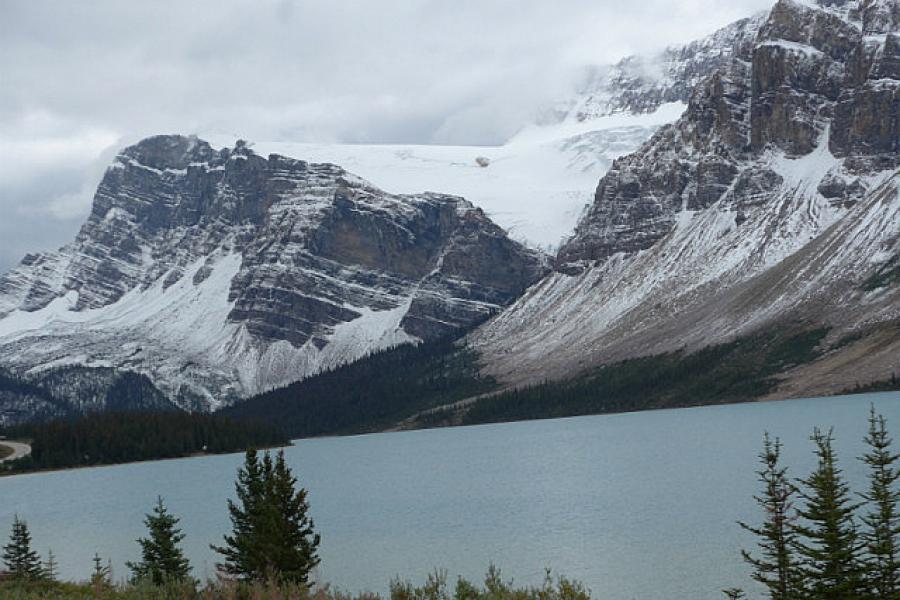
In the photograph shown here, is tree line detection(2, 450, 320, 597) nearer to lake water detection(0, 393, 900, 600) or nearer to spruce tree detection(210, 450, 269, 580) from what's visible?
spruce tree detection(210, 450, 269, 580)

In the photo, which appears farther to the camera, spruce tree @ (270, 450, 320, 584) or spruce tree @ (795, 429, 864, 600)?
spruce tree @ (270, 450, 320, 584)

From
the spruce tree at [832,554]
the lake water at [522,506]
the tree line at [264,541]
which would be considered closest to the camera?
the spruce tree at [832,554]

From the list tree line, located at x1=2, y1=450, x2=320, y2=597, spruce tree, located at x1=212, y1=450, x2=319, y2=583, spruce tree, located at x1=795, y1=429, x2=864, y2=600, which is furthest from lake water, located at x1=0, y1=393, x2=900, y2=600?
spruce tree, located at x1=795, y1=429, x2=864, y2=600

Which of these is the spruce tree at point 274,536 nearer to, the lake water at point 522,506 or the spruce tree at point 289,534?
the spruce tree at point 289,534

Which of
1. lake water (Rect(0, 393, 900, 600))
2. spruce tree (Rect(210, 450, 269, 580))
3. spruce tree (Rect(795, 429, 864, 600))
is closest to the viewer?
spruce tree (Rect(795, 429, 864, 600))

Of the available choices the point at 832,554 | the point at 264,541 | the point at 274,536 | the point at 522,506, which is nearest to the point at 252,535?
the point at 264,541

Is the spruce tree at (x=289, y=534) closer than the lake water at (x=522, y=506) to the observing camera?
Yes

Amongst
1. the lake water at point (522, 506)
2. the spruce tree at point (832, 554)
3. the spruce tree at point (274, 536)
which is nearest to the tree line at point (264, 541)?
the spruce tree at point (274, 536)

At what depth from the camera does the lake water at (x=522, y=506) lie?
223ft

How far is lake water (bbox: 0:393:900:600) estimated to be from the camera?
6806 cm

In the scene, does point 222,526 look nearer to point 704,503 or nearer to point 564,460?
point 704,503

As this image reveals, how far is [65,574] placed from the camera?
7712cm

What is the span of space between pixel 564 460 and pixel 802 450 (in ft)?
112

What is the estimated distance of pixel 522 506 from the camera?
316ft
